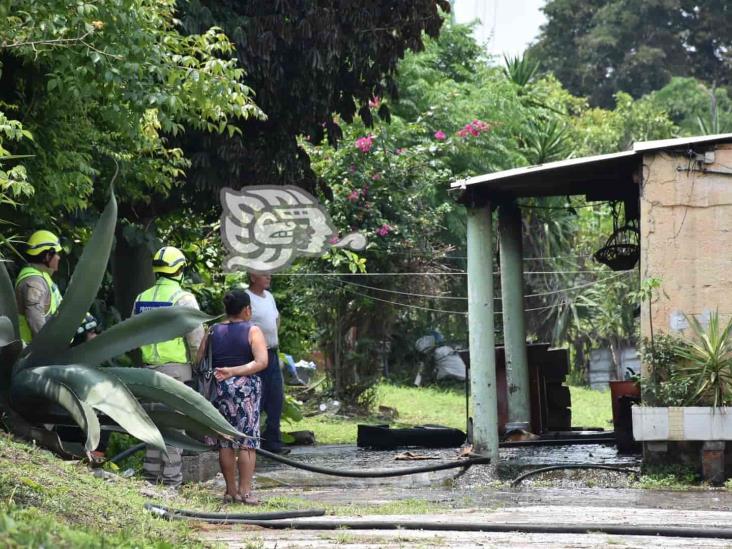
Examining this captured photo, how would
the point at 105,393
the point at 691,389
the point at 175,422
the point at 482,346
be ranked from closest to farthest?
the point at 105,393 → the point at 175,422 → the point at 691,389 → the point at 482,346

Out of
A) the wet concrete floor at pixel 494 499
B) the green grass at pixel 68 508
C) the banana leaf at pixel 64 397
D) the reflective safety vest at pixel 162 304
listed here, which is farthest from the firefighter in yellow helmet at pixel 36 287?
the wet concrete floor at pixel 494 499

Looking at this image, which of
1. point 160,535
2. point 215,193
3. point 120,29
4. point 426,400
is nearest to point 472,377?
point 215,193

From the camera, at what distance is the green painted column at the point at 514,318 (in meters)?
15.9

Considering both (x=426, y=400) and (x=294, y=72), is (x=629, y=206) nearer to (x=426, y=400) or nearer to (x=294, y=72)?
(x=294, y=72)

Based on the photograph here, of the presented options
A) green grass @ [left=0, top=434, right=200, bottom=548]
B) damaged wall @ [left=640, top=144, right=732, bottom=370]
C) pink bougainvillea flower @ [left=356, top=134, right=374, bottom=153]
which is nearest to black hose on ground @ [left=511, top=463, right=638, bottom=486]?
damaged wall @ [left=640, top=144, right=732, bottom=370]

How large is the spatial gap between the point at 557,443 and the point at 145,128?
592 cm

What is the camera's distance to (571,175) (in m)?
12.9

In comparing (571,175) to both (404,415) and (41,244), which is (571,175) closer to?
(41,244)

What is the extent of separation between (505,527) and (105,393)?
2.31 m

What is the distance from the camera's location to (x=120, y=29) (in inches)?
421

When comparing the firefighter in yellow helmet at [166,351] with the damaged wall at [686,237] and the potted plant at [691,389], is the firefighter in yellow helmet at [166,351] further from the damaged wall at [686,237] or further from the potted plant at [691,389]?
the damaged wall at [686,237]

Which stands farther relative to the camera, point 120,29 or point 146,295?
point 120,29

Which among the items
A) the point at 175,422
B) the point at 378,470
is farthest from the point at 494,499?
the point at 175,422

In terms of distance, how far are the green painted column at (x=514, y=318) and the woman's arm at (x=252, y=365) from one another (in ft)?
21.7
